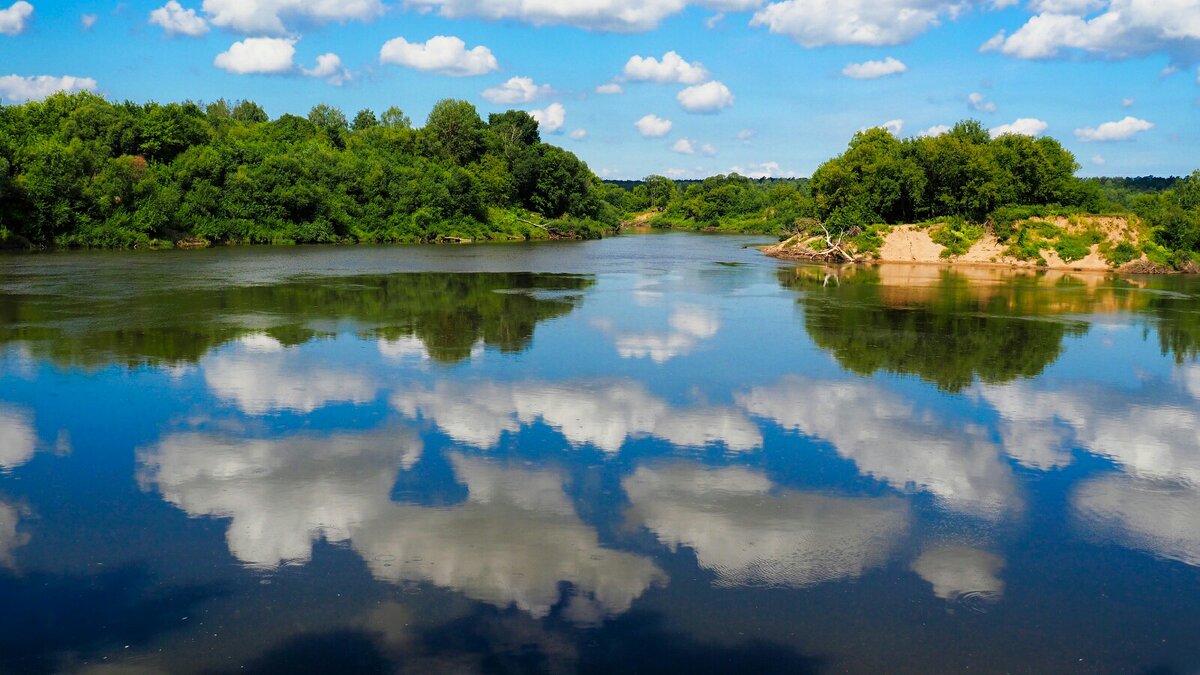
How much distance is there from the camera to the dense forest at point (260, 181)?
174 ft

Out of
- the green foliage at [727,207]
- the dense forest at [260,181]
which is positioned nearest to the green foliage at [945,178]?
the dense forest at [260,181]

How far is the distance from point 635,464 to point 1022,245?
1927 inches

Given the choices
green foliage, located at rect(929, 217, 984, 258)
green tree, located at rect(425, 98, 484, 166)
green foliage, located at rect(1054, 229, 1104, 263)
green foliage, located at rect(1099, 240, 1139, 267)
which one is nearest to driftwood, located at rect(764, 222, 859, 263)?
green foliage, located at rect(929, 217, 984, 258)

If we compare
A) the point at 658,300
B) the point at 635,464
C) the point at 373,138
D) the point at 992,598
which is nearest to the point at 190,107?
the point at 373,138

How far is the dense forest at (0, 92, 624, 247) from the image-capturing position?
53.1 metres

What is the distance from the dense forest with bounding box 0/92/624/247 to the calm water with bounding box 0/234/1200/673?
37975mm

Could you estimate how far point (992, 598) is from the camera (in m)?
7.87

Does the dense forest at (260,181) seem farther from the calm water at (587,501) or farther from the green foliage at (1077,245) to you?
the green foliage at (1077,245)

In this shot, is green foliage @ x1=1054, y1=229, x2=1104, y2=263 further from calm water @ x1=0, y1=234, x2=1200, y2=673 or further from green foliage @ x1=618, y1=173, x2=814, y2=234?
green foliage @ x1=618, y1=173, x2=814, y2=234

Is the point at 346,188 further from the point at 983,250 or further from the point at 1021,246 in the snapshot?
the point at 1021,246

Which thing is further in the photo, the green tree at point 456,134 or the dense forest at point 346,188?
the green tree at point 456,134

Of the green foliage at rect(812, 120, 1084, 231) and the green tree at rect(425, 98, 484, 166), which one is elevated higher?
the green tree at rect(425, 98, 484, 166)

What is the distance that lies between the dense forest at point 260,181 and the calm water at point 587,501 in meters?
38.0

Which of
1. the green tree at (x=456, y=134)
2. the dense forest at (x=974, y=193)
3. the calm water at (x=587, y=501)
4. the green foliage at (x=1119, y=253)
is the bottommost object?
the calm water at (x=587, y=501)
